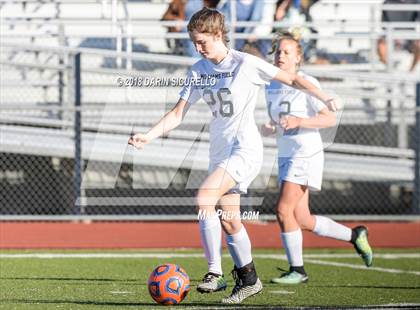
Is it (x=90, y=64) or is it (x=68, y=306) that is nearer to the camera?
(x=68, y=306)

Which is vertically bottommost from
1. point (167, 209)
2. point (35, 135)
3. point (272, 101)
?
point (167, 209)

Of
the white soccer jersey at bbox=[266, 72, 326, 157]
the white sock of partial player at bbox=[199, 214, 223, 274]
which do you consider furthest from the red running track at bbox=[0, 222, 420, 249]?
the white sock of partial player at bbox=[199, 214, 223, 274]

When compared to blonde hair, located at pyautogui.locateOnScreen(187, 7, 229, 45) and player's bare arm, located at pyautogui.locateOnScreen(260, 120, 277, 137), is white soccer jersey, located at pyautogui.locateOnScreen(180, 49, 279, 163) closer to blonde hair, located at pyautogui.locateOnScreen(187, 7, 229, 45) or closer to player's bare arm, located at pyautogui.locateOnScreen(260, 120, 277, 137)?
blonde hair, located at pyautogui.locateOnScreen(187, 7, 229, 45)

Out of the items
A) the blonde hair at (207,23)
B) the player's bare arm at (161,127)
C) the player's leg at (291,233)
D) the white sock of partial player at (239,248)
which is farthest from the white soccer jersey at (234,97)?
the player's leg at (291,233)

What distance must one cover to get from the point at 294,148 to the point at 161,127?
212cm

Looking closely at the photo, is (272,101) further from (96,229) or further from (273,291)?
(96,229)

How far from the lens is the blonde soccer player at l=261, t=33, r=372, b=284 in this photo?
9.00m

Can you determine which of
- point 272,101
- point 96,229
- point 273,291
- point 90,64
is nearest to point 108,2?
point 90,64

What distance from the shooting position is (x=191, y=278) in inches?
372

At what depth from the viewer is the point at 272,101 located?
9.34 m

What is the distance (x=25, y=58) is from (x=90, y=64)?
945mm

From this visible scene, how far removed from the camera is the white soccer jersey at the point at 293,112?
9.26 meters

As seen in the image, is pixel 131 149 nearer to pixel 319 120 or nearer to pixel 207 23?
pixel 319 120

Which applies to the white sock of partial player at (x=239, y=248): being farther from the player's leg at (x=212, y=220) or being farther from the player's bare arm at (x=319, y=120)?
the player's bare arm at (x=319, y=120)
